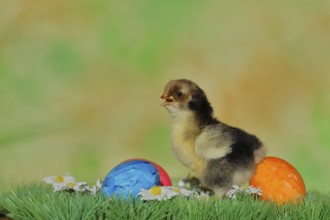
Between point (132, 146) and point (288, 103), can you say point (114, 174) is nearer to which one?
point (132, 146)

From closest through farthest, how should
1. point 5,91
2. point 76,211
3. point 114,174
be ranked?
point 76,211, point 114,174, point 5,91

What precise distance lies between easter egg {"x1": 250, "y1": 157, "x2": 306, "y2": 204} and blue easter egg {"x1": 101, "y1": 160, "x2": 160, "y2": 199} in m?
0.26

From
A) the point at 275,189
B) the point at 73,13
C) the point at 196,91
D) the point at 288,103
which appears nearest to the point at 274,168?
the point at 275,189

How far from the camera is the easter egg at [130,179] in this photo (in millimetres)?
1898

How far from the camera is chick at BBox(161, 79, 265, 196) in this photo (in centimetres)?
199

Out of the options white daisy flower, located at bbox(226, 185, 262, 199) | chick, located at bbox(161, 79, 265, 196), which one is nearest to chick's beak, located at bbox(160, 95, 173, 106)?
chick, located at bbox(161, 79, 265, 196)

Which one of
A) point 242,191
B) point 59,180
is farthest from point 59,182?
point 242,191

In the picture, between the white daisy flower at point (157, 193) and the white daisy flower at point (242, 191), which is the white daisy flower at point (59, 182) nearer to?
the white daisy flower at point (157, 193)

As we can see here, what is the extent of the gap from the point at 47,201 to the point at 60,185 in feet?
0.57

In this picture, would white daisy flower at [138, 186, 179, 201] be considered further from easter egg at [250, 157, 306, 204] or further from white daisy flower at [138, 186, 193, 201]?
easter egg at [250, 157, 306, 204]

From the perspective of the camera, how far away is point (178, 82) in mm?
2043

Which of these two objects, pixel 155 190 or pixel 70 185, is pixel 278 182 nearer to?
pixel 155 190

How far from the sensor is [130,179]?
1.92m

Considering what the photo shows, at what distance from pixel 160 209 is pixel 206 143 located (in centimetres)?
29
